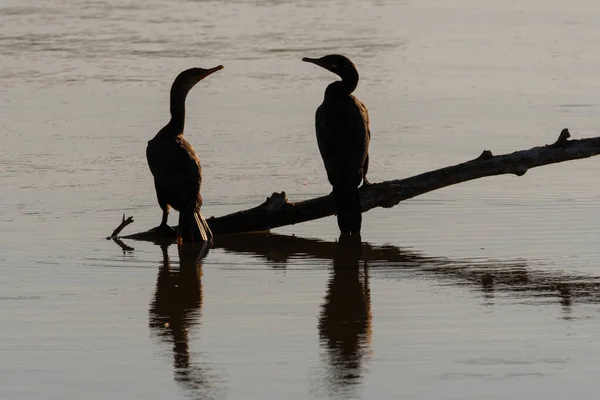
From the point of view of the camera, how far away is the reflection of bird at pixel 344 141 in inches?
415

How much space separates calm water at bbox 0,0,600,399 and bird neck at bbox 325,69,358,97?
3.42ft

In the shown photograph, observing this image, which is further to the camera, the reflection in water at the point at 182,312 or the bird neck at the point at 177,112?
the bird neck at the point at 177,112

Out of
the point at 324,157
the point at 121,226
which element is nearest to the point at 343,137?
the point at 324,157

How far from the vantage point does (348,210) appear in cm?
1052

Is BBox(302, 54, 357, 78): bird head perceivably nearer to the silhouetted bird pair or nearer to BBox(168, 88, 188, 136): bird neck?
the silhouetted bird pair

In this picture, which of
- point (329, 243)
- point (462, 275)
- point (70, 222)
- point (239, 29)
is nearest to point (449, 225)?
point (329, 243)

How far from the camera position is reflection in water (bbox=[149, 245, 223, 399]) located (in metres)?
6.85

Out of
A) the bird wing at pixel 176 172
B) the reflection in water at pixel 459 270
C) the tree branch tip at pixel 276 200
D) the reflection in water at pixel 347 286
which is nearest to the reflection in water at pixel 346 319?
the reflection in water at pixel 347 286

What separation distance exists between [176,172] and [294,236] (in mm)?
1044

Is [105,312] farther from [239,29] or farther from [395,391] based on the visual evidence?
[239,29]

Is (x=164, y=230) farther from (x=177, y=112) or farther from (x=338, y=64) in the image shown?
(x=338, y=64)

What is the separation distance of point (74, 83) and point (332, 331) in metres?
11.4

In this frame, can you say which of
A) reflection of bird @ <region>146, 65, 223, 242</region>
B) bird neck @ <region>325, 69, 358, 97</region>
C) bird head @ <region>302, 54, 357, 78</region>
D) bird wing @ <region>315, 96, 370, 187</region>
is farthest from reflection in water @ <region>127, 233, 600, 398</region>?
bird head @ <region>302, 54, 357, 78</region>

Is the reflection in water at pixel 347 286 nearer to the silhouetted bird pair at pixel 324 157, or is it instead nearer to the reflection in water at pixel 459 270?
the reflection in water at pixel 459 270
